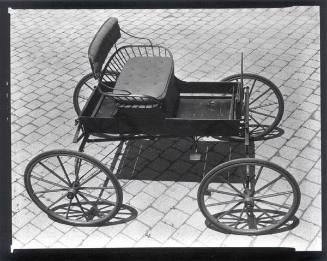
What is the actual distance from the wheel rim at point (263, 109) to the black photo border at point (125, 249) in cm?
145

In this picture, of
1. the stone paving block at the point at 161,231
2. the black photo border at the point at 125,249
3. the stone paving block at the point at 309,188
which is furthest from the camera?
the stone paving block at the point at 309,188

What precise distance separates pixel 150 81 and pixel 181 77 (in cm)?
216

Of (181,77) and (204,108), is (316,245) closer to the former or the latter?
(204,108)

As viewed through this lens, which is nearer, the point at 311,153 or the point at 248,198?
the point at 248,198

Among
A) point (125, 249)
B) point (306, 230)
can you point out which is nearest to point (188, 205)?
point (125, 249)

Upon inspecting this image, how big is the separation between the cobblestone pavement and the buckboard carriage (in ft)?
0.65

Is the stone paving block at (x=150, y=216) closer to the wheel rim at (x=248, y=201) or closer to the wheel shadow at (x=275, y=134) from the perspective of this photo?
the wheel rim at (x=248, y=201)

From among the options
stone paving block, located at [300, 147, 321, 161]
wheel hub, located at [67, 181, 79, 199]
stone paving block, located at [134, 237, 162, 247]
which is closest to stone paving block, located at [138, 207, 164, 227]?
stone paving block, located at [134, 237, 162, 247]

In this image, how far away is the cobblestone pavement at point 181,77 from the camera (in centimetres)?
498

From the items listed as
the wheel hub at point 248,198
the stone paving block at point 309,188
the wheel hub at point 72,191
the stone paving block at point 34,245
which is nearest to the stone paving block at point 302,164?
the stone paving block at point 309,188

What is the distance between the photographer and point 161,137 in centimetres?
512

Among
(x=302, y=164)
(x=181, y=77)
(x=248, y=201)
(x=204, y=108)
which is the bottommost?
(x=302, y=164)

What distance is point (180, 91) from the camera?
5.71 m

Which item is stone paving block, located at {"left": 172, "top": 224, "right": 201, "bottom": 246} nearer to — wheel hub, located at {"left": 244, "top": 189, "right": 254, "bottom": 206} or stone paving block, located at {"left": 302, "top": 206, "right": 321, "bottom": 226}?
wheel hub, located at {"left": 244, "top": 189, "right": 254, "bottom": 206}
